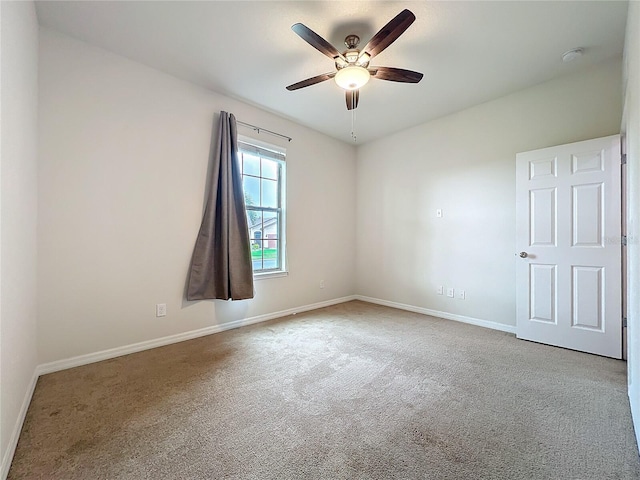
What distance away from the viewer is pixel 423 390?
6.26 feet

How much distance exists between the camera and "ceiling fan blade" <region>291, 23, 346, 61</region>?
1759 millimetres

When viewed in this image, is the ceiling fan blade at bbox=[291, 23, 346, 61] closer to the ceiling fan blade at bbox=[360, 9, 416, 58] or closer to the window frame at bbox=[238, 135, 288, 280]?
the ceiling fan blade at bbox=[360, 9, 416, 58]

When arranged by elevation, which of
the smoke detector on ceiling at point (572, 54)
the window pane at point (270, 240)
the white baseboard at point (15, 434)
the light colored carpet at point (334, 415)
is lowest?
the light colored carpet at point (334, 415)

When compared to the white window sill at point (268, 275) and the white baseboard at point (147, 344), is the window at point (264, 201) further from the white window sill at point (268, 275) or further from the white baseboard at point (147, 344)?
the white baseboard at point (147, 344)

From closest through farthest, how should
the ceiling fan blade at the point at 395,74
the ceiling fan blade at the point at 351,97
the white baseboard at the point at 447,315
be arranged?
1. the ceiling fan blade at the point at 395,74
2. the ceiling fan blade at the point at 351,97
3. the white baseboard at the point at 447,315

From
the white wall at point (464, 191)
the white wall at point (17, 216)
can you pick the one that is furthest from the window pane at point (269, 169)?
the white wall at point (17, 216)

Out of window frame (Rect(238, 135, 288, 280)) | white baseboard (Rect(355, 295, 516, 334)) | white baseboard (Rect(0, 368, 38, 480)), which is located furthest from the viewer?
window frame (Rect(238, 135, 288, 280))

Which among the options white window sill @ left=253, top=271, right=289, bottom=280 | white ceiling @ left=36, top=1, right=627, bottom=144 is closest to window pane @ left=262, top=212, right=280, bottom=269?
white window sill @ left=253, top=271, right=289, bottom=280

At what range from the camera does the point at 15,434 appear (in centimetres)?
141

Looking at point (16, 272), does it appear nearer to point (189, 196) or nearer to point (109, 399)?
point (109, 399)

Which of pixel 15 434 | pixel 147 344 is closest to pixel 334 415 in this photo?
pixel 15 434

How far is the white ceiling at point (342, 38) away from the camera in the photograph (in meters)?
1.97

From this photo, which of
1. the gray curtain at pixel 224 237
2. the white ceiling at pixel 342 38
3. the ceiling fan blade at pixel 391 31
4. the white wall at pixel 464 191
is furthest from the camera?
the gray curtain at pixel 224 237

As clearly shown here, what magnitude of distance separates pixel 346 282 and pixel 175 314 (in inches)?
104
